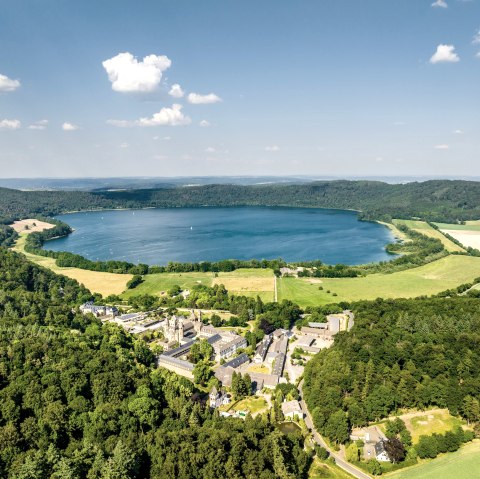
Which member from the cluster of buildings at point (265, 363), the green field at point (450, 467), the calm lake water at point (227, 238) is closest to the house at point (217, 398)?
the cluster of buildings at point (265, 363)

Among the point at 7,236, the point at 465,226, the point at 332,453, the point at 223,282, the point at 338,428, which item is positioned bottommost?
the point at 332,453

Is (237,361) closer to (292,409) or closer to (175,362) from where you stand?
(175,362)

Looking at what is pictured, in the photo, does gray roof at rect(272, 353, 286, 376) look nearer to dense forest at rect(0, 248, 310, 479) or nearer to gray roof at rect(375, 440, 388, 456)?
dense forest at rect(0, 248, 310, 479)

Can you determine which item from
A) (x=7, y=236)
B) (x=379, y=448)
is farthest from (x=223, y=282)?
(x=7, y=236)

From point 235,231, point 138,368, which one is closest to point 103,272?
point 138,368

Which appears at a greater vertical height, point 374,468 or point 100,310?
point 100,310
